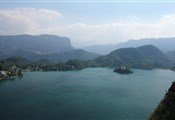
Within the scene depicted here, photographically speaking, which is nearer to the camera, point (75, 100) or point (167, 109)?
point (167, 109)

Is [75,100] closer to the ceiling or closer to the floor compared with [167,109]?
closer to the floor

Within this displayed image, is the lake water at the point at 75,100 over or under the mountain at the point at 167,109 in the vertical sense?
under

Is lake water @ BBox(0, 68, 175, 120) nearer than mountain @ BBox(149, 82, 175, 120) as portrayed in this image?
No

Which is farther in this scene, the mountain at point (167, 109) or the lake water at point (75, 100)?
the lake water at point (75, 100)

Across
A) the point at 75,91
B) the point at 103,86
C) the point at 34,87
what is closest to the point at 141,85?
the point at 103,86

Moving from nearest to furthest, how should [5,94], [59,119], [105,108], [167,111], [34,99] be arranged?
[167,111] → [59,119] → [105,108] → [34,99] → [5,94]

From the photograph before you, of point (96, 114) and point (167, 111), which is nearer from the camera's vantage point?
point (167, 111)

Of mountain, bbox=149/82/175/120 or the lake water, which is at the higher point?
mountain, bbox=149/82/175/120

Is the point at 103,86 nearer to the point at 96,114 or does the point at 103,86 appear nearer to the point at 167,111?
the point at 96,114
